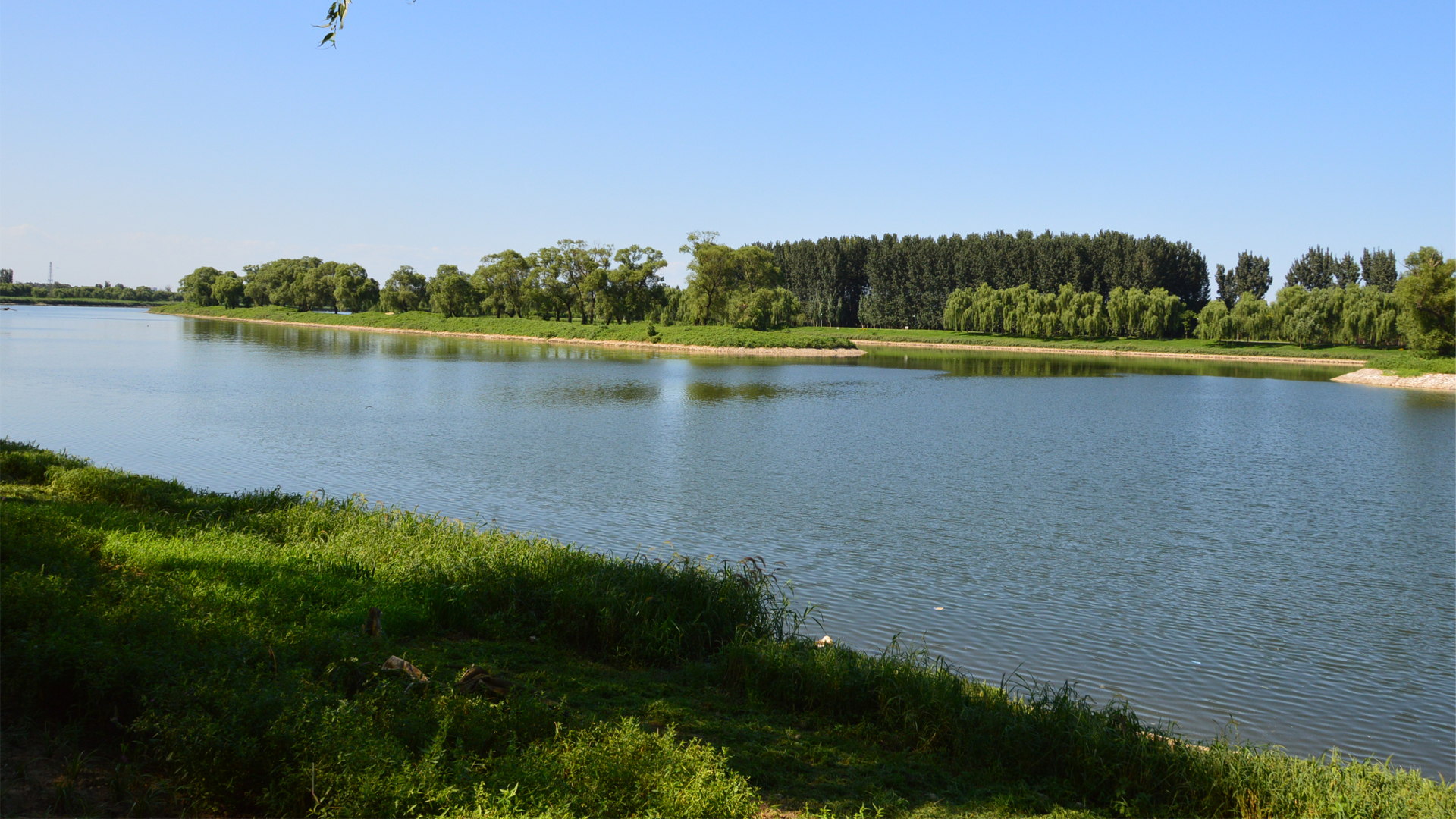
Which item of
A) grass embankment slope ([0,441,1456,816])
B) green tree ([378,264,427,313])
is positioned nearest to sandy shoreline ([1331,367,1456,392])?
grass embankment slope ([0,441,1456,816])

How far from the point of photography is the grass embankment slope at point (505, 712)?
15.7ft

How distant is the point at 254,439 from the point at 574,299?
273ft

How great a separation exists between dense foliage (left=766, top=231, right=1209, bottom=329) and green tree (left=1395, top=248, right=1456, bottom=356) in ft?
121

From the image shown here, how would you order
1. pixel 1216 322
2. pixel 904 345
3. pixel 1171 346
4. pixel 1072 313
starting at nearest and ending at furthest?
pixel 1171 346
pixel 1216 322
pixel 1072 313
pixel 904 345

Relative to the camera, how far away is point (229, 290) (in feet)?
471

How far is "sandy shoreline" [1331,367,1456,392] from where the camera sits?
57.1m

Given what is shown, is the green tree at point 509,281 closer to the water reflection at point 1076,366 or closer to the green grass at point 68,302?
the water reflection at point 1076,366

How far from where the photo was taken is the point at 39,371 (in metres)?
41.2

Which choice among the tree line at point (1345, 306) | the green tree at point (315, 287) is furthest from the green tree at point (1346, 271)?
the green tree at point (315, 287)

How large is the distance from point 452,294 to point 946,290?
6183cm

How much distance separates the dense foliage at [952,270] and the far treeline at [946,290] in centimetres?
17

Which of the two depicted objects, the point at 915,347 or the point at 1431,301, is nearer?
the point at 1431,301

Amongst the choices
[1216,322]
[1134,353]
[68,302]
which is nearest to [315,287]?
[68,302]

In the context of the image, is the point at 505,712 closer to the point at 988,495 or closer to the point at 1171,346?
the point at 988,495
